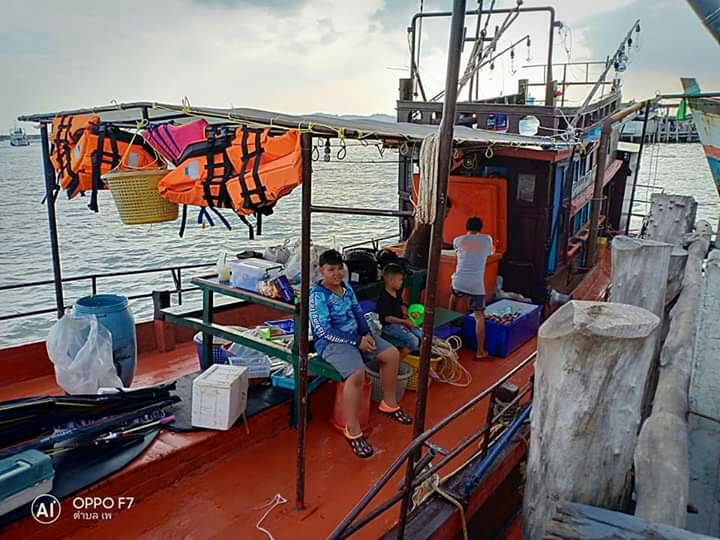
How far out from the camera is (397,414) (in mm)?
4387

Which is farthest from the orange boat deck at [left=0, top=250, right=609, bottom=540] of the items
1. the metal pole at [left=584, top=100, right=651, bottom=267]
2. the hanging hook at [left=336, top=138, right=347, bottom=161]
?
the metal pole at [left=584, top=100, right=651, bottom=267]

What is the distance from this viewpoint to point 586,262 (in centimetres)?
884

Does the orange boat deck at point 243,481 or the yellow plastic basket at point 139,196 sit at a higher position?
the yellow plastic basket at point 139,196

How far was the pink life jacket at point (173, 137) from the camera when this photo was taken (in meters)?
3.35

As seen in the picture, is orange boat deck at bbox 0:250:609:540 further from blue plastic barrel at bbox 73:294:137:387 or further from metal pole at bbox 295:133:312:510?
blue plastic barrel at bbox 73:294:137:387

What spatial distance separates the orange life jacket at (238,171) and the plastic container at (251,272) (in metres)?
0.97

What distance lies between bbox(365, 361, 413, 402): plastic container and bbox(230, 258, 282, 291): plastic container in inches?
44.6

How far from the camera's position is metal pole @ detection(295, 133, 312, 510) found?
282cm

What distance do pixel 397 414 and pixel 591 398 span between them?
276 cm

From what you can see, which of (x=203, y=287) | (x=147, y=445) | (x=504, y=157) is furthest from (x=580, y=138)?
(x=147, y=445)

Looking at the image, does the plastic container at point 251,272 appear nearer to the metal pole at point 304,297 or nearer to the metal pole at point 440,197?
the metal pole at point 304,297

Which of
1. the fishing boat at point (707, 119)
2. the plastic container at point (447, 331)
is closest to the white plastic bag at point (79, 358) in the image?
the plastic container at point (447, 331)

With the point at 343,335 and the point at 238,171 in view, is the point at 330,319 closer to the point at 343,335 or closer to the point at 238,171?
the point at 343,335

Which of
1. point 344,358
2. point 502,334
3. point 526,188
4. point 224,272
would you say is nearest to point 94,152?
point 224,272
